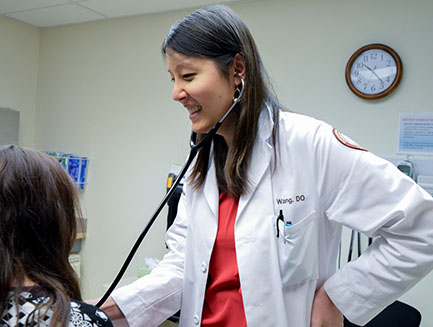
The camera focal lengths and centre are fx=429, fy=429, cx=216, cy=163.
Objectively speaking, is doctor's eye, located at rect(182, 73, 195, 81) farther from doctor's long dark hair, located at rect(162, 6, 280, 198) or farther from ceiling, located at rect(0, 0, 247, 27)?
ceiling, located at rect(0, 0, 247, 27)

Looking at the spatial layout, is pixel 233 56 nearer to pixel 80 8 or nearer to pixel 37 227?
pixel 37 227

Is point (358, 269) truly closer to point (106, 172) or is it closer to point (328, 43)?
point (328, 43)

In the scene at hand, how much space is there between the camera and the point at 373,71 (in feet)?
7.76

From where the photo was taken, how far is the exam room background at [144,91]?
233cm

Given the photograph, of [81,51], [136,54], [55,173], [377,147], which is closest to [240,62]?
[55,173]

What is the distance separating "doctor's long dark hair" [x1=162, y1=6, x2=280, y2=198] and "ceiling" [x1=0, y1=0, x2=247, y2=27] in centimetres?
185

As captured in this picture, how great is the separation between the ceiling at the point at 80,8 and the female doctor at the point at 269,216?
1907 mm

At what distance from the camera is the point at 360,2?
2.39 m

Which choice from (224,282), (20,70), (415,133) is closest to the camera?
(224,282)

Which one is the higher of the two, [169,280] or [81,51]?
[81,51]

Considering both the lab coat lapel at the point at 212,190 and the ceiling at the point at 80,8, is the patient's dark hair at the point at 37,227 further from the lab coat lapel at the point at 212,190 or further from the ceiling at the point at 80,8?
the ceiling at the point at 80,8

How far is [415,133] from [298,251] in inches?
63.1

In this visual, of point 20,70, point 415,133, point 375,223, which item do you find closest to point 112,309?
point 375,223

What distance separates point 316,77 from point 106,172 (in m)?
1.71
